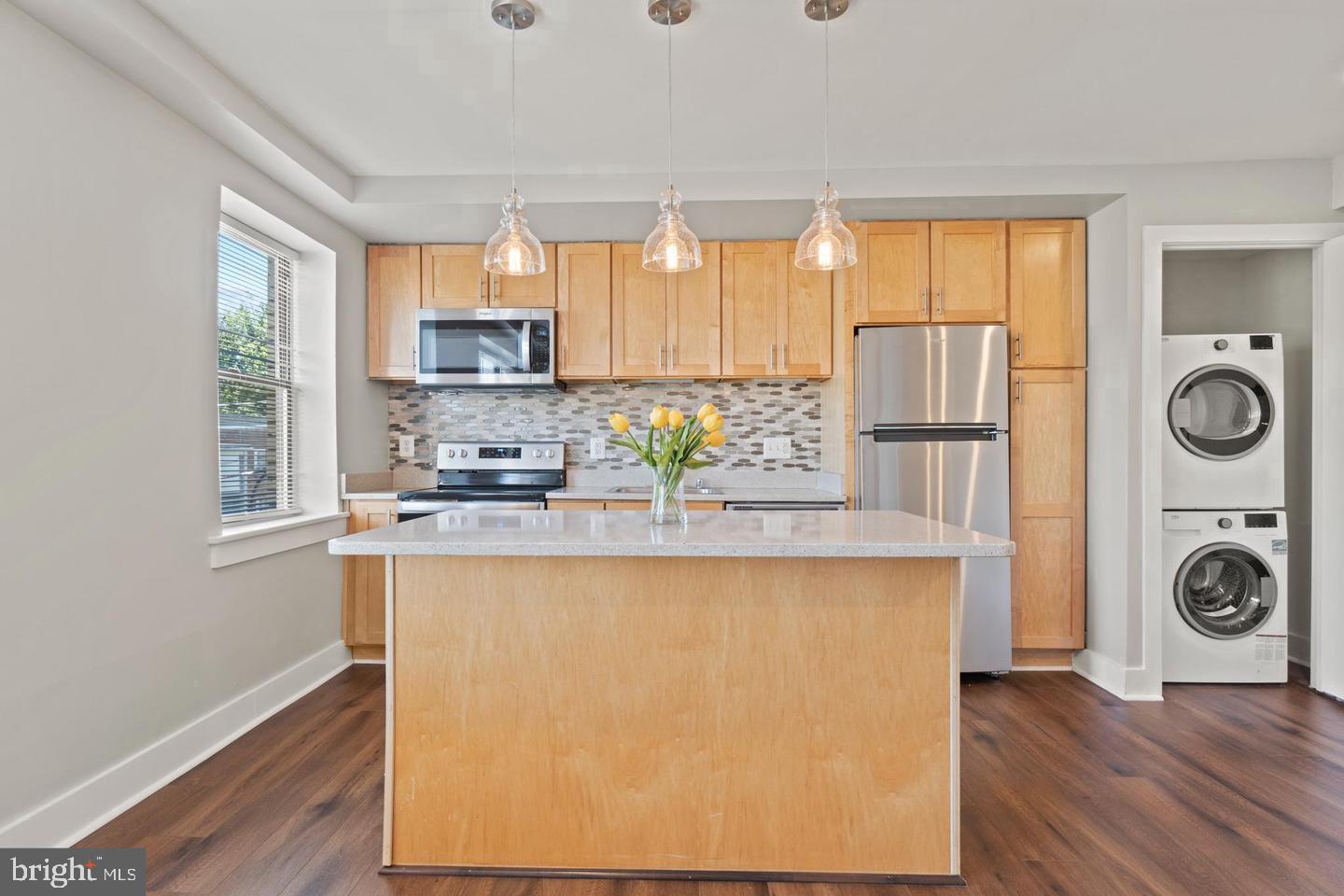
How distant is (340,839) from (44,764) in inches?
32.3

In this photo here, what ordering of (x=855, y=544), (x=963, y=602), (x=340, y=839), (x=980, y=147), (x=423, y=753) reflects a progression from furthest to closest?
(x=963, y=602), (x=980, y=147), (x=340, y=839), (x=423, y=753), (x=855, y=544)

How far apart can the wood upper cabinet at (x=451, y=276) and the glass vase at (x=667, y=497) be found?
2163 millimetres

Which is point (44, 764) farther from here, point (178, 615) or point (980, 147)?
point (980, 147)

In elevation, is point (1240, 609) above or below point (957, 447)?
below

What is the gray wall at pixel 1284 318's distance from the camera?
354 centimetres

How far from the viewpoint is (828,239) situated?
1.97 m

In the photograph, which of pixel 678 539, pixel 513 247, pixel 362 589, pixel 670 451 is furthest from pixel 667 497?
pixel 362 589

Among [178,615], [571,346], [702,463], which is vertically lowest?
[178,615]

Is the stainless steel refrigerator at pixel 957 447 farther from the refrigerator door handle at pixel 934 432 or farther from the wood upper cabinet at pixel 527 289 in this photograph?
the wood upper cabinet at pixel 527 289

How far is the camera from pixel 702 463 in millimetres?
2062

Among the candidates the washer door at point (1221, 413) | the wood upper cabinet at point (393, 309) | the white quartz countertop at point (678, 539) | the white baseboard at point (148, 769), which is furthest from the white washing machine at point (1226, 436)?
the white baseboard at point (148, 769)

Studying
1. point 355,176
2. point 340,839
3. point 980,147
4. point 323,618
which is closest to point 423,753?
point 340,839

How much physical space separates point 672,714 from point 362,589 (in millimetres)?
2370

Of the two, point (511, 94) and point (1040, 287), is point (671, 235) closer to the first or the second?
point (511, 94)
